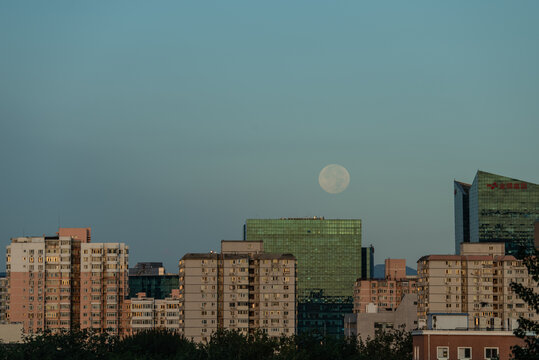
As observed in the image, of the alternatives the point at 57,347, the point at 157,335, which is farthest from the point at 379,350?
the point at 57,347

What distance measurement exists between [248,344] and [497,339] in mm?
52549

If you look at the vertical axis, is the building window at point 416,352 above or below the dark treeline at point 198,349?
above

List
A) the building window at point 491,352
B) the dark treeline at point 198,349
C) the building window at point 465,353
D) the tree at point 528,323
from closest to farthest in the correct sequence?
the tree at point 528,323 < the building window at point 491,352 < the building window at point 465,353 < the dark treeline at point 198,349

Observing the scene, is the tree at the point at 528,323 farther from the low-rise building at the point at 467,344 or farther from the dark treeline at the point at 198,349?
the dark treeline at the point at 198,349

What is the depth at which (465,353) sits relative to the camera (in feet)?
396

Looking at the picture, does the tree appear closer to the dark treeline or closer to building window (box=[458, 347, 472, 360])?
building window (box=[458, 347, 472, 360])

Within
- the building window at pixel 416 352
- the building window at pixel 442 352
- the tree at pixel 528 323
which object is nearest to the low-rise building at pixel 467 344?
the building window at pixel 442 352

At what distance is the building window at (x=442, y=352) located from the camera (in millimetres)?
120625

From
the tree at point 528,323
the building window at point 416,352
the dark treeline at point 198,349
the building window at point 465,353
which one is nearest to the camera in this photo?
the tree at point 528,323

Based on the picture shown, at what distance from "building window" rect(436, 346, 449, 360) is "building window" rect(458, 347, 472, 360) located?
55.5 inches

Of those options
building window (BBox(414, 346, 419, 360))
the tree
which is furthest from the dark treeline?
the tree

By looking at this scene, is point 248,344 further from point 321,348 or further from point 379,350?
point 379,350

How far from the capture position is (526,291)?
70062 mm

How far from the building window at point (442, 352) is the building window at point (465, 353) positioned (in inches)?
55.5
